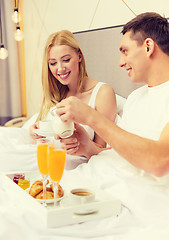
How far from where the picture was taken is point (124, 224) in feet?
3.30

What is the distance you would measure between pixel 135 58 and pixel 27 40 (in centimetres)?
274

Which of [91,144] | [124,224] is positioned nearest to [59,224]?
[124,224]

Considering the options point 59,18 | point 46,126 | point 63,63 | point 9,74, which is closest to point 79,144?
point 46,126

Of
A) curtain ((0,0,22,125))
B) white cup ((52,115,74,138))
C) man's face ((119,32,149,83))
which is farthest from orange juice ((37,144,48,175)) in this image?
curtain ((0,0,22,125))

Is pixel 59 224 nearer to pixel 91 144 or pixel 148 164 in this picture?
pixel 148 164

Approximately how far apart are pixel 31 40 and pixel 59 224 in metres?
3.15

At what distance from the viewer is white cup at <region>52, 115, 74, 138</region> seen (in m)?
1.27

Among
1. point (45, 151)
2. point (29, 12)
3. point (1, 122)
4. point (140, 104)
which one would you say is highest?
point (29, 12)

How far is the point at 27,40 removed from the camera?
3854mm

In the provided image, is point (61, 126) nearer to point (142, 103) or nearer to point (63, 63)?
point (142, 103)

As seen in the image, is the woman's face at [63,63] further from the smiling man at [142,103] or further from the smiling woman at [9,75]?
the smiling woman at [9,75]

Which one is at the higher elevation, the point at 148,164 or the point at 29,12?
the point at 29,12

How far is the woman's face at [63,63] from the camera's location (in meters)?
2.16

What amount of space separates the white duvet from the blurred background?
177 cm
